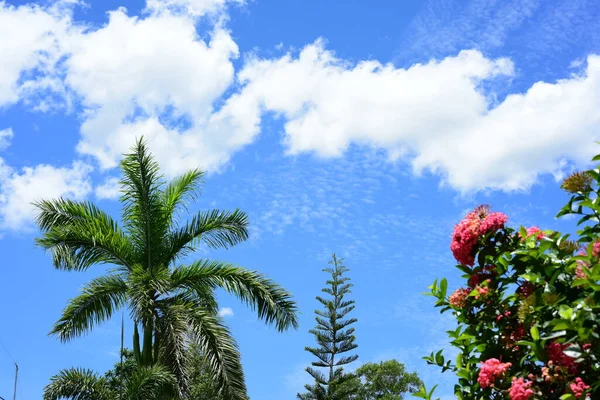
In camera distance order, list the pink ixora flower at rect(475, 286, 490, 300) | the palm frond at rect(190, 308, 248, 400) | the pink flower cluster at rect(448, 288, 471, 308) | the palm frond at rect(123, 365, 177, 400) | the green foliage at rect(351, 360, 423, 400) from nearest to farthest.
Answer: the pink ixora flower at rect(475, 286, 490, 300), the pink flower cluster at rect(448, 288, 471, 308), the palm frond at rect(123, 365, 177, 400), the palm frond at rect(190, 308, 248, 400), the green foliage at rect(351, 360, 423, 400)

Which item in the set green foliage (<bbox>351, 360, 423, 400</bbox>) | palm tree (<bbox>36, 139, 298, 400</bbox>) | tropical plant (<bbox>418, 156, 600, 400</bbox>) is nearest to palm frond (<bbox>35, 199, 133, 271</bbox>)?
palm tree (<bbox>36, 139, 298, 400</bbox>)

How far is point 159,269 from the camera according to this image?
11.4m

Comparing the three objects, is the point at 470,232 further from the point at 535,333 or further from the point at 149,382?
the point at 149,382

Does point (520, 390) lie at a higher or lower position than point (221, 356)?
lower

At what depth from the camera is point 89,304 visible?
11719 mm

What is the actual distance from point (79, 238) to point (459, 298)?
8583mm

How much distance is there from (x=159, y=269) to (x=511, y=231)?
7873 millimetres

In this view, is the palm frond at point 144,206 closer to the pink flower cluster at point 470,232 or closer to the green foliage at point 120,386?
the green foliage at point 120,386

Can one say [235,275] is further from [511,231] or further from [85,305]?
[511,231]

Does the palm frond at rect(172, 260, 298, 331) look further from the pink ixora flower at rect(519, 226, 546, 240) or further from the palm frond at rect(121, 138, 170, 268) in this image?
the pink ixora flower at rect(519, 226, 546, 240)

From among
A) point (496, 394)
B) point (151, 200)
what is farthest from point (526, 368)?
point (151, 200)

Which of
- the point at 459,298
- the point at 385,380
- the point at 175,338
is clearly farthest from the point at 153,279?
the point at 385,380

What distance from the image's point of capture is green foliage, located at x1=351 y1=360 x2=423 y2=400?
29719 mm

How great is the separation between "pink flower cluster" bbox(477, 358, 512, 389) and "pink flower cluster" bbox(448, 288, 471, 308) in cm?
47
